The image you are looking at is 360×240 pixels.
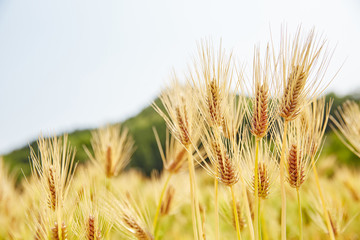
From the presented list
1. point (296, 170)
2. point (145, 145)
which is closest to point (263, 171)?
point (296, 170)

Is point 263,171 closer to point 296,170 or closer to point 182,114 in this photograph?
point 296,170

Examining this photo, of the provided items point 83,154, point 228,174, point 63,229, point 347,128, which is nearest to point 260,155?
point 228,174

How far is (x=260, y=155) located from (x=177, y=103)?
271 mm

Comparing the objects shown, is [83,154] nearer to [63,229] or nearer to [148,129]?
[148,129]

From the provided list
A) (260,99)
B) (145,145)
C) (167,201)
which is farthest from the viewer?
(145,145)

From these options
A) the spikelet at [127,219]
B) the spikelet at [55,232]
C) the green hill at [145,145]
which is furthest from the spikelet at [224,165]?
the green hill at [145,145]

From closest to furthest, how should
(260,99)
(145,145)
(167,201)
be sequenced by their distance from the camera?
(260,99) < (167,201) < (145,145)

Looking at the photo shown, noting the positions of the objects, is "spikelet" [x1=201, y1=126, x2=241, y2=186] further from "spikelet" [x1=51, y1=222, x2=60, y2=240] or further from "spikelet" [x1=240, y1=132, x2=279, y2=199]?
"spikelet" [x1=51, y1=222, x2=60, y2=240]

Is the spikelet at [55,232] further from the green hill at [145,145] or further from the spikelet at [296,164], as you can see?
the green hill at [145,145]

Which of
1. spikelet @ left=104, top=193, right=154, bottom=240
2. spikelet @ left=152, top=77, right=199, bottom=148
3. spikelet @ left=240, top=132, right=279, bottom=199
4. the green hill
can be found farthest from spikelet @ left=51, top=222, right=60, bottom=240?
the green hill

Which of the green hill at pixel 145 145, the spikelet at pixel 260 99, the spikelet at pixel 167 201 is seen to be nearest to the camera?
the spikelet at pixel 260 99

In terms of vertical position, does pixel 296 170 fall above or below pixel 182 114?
below

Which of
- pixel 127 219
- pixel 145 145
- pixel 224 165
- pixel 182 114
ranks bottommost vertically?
pixel 145 145

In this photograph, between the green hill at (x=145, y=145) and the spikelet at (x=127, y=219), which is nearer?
the spikelet at (x=127, y=219)
